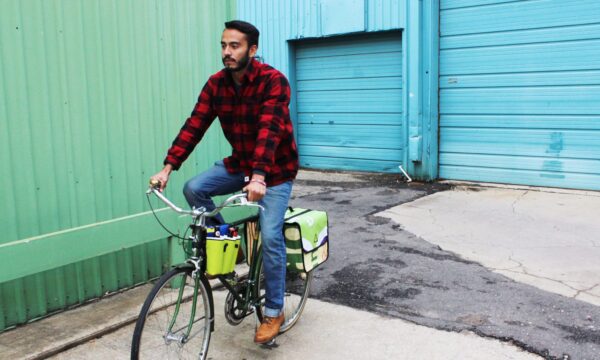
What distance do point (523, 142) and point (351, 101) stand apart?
341 cm

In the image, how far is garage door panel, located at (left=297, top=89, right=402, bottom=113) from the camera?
415 inches

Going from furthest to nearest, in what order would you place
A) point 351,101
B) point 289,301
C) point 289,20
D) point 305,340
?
1. point 289,20
2. point 351,101
3. point 289,301
4. point 305,340

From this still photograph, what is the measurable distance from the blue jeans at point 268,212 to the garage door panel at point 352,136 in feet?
23.6

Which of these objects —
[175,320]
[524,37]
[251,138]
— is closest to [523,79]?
[524,37]

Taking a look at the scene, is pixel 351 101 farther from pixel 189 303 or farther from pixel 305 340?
pixel 189 303

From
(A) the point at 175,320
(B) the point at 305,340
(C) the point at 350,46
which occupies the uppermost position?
(C) the point at 350,46

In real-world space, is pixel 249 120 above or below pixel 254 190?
above

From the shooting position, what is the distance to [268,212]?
347 centimetres

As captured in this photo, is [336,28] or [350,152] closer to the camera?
[336,28]

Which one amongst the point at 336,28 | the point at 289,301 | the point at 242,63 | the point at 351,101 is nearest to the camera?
the point at 242,63

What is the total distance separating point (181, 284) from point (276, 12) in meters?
9.46

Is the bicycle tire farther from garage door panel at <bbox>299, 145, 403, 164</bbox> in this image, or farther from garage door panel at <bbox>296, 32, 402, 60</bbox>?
garage door panel at <bbox>296, 32, 402, 60</bbox>

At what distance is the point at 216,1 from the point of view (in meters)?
5.14

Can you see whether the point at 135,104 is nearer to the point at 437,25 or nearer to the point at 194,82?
the point at 194,82
